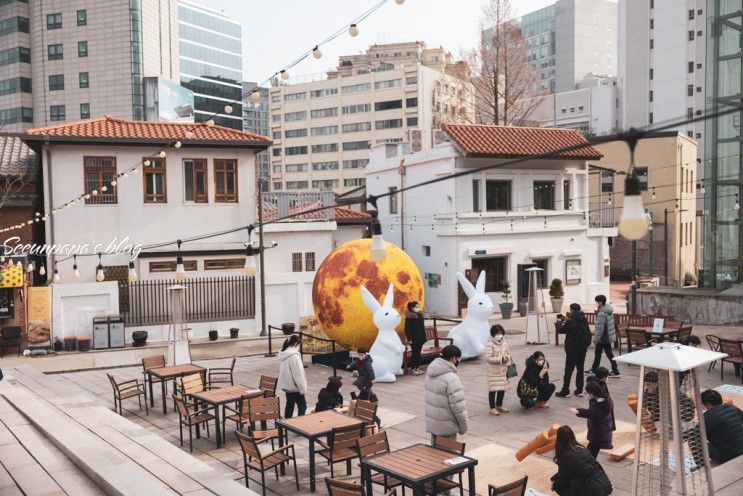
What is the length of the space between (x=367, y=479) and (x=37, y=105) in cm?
7288

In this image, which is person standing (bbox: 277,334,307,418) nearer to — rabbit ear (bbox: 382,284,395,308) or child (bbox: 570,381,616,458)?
child (bbox: 570,381,616,458)

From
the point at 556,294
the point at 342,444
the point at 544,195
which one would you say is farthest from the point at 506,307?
the point at 342,444

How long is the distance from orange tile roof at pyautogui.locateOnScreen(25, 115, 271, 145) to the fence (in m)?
5.75

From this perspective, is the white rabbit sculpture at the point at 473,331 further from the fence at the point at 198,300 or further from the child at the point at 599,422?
the fence at the point at 198,300

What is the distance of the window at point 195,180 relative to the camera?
27172mm

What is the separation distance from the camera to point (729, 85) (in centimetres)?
2541

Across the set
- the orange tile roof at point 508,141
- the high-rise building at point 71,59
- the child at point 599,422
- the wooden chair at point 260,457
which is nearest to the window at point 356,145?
the high-rise building at point 71,59

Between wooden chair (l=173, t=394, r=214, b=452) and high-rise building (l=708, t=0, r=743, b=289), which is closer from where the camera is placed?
wooden chair (l=173, t=394, r=214, b=452)

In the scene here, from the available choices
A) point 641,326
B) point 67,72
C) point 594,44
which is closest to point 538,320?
point 641,326

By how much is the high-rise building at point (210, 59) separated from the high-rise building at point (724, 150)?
78.5 metres

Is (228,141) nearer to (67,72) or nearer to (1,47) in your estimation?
(67,72)

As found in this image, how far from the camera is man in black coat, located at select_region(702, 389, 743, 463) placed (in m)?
9.80

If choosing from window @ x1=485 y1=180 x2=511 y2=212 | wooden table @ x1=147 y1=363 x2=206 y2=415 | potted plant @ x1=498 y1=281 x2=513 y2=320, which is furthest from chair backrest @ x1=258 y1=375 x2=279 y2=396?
window @ x1=485 y1=180 x2=511 y2=212

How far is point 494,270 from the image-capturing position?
31.9 m
